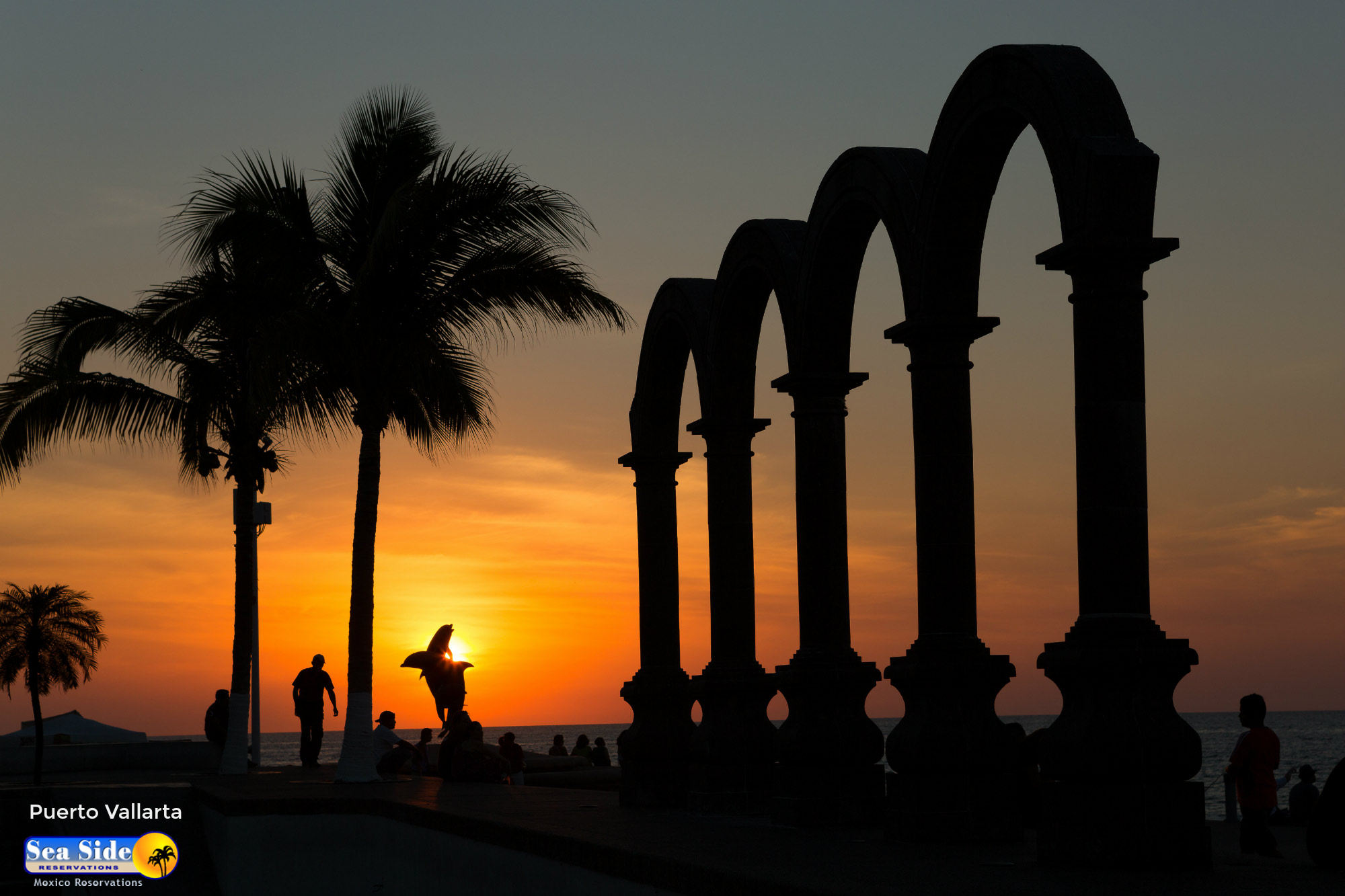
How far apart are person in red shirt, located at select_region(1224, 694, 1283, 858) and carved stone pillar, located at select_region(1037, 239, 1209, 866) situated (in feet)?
9.44

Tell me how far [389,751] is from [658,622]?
7805mm

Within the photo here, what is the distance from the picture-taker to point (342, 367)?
1969 centimetres

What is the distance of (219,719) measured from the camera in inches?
1141

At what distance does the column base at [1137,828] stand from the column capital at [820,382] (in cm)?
509

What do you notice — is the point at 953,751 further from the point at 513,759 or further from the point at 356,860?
the point at 513,759

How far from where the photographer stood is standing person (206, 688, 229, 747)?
93.7 feet

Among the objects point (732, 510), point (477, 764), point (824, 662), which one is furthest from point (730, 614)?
point (477, 764)

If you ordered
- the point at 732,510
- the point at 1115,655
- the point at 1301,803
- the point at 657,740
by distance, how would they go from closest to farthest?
the point at 1115,655
the point at 732,510
the point at 657,740
the point at 1301,803

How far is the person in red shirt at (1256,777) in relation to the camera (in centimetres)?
1109

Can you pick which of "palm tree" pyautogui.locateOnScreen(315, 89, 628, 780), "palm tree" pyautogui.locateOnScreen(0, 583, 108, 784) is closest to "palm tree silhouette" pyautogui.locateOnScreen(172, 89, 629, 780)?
"palm tree" pyautogui.locateOnScreen(315, 89, 628, 780)

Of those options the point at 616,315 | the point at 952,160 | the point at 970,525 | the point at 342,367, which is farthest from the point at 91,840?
the point at 952,160

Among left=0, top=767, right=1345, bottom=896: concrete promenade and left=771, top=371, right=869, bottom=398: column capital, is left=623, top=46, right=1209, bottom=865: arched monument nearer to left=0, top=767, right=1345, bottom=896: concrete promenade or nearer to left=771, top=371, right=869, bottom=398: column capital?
left=771, top=371, right=869, bottom=398: column capital

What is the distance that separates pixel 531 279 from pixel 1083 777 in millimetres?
12455

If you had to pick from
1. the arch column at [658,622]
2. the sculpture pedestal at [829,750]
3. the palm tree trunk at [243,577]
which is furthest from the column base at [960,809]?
the palm tree trunk at [243,577]
